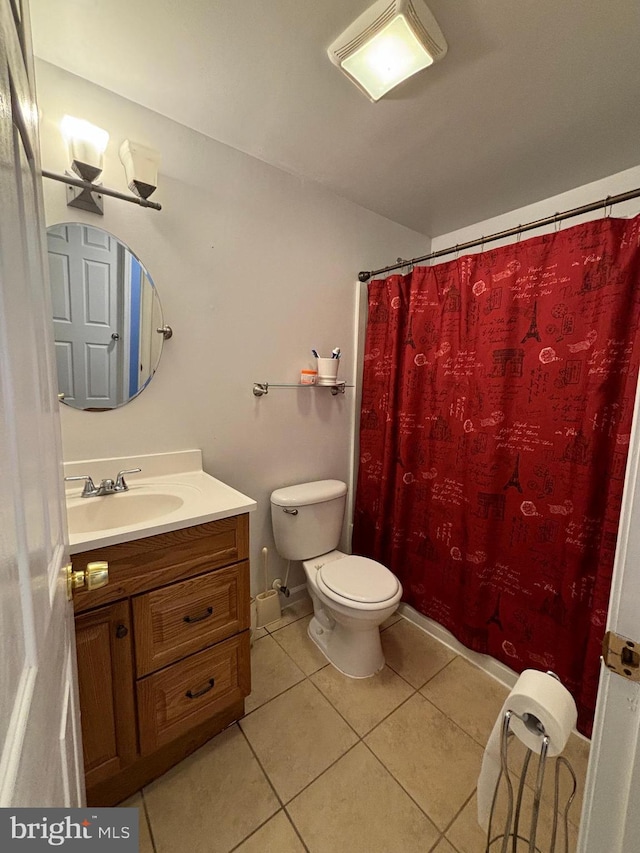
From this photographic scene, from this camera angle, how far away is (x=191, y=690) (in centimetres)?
112

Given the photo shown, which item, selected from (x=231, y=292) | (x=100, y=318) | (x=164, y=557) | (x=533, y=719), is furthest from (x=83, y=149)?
(x=533, y=719)

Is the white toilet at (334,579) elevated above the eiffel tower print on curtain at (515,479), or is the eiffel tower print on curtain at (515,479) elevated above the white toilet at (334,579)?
the eiffel tower print on curtain at (515,479)

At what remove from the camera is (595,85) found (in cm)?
109

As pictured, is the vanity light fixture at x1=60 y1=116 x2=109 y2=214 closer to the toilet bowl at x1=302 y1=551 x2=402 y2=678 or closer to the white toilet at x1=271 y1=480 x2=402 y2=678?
the white toilet at x1=271 y1=480 x2=402 y2=678

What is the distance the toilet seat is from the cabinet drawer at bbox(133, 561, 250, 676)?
41 centimetres

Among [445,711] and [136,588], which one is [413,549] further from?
[136,588]

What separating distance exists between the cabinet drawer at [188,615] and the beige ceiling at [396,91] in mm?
1648

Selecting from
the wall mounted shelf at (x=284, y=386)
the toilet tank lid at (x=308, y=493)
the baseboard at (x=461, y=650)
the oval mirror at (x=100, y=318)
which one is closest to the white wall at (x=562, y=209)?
the wall mounted shelf at (x=284, y=386)

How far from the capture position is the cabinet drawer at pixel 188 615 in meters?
1.01

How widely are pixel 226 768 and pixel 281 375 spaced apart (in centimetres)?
154

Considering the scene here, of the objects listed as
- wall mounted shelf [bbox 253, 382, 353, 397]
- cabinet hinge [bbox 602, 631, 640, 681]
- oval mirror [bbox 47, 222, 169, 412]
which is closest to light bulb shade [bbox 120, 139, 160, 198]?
oval mirror [bbox 47, 222, 169, 412]

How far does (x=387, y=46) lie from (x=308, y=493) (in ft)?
5.39

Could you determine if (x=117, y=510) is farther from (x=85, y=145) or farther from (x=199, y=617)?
(x=85, y=145)

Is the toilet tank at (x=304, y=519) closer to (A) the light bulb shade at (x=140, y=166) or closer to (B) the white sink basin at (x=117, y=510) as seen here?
(B) the white sink basin at (x=117, y=510)
